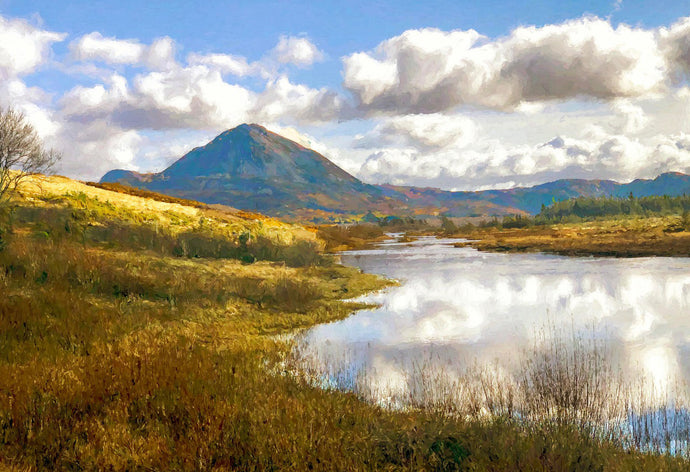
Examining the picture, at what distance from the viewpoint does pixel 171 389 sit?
922 centimetres

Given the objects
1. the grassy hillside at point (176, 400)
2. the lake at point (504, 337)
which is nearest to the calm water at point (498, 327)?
the lake at point (504, 337)

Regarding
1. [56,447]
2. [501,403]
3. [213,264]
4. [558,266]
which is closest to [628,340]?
[501,403]

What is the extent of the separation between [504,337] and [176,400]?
15323mm

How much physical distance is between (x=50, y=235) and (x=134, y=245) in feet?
14.4

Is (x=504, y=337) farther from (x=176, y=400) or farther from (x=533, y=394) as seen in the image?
(x=176, y=400)

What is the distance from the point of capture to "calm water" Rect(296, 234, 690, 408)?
600 inches

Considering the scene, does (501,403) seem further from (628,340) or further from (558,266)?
(558,266)

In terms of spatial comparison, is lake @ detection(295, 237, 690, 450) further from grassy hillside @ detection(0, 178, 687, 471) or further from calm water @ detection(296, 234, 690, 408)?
grassy hillside @ detection(0, 178, 687, 471)

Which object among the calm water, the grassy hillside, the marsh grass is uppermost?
the grassy hillside

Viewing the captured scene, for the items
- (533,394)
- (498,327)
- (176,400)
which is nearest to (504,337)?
(498,327)

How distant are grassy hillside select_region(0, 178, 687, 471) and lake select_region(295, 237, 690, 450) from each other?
75.4 inches

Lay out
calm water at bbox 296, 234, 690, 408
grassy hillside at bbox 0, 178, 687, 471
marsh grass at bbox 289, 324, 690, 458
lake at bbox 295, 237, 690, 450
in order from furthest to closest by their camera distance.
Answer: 1. calm water at bbox 296, 234, 690, 408
2. lake at bbox 295, 237, 690, 450
3. marsh grass at bbox 289, 324, 690, 458
4. grassy hillside at bbox 0, 178, 687, 471

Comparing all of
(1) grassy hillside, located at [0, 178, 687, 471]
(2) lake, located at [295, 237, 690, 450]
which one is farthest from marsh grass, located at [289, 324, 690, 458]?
(1) grassy hillside, located at [0, 178, 687, 471]

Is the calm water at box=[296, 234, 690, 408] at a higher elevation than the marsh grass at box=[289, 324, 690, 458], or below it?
below
